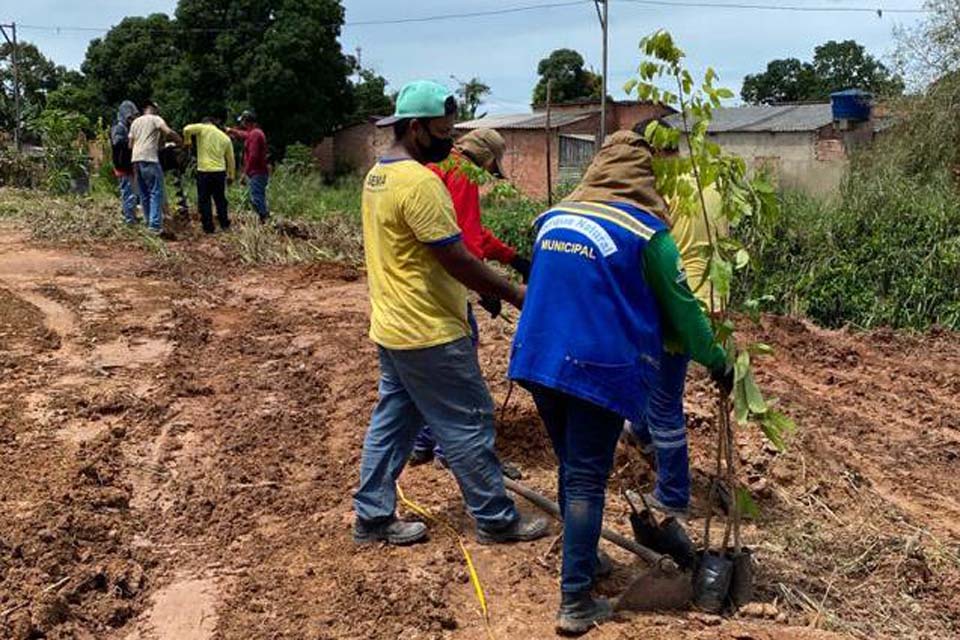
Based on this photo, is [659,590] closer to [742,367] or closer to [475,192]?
[742,367]

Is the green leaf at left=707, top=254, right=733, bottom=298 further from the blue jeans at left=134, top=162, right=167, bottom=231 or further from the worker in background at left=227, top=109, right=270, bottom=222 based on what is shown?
the worker in background at left=227, top=109, right=270, bottom=222

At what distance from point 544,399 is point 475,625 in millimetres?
800

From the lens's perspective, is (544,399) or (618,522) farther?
(618,522)

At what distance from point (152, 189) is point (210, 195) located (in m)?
0.82

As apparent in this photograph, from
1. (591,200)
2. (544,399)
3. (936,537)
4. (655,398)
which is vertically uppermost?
(591,200)

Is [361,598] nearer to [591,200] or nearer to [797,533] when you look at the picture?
[591,200]

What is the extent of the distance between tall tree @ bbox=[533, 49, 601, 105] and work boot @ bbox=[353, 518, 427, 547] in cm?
4157

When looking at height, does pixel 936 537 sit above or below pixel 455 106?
below

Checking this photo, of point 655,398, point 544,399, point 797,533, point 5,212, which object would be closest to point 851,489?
point 797,533

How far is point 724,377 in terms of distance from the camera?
318 cm

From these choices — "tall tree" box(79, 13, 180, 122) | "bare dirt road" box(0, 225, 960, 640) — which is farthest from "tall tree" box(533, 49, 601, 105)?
"bare dirt road" box(0, 225, 960, 640)

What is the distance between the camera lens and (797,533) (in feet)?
13.7

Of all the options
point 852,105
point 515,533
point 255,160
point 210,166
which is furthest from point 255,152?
point 852,105

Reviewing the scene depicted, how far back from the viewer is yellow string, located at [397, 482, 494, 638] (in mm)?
3219
